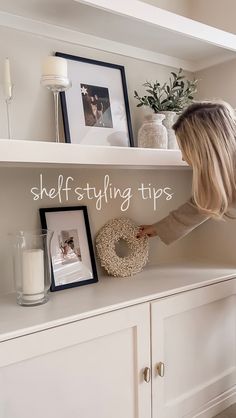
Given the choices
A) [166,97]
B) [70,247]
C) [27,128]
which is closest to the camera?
[27,128]

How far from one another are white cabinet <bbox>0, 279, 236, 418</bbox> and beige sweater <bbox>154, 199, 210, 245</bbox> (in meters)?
0.28

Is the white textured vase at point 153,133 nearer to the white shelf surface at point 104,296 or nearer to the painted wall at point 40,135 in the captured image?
the painted wall at point 40,135

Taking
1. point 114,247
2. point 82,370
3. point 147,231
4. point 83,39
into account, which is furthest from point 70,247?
point 83,39

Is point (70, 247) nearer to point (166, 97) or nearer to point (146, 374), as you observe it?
point (146, 374)

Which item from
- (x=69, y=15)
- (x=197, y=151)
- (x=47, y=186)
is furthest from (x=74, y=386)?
(x=69, y=15)

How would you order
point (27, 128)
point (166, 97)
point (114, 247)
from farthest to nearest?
point (166, 97) → point (114, 247) → point (27, 128)

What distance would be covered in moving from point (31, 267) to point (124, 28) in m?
0.99

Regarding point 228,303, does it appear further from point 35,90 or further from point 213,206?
point 35,90

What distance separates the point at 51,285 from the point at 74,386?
1.23 ft

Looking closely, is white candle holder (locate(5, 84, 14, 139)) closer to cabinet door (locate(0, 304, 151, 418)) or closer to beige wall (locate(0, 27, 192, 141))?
beige wall (locate(0, 27, 192, 141))

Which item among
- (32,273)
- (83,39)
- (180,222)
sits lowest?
(32,273)

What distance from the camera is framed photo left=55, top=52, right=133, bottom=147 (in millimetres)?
1507

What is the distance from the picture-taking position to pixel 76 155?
1282 millimetres

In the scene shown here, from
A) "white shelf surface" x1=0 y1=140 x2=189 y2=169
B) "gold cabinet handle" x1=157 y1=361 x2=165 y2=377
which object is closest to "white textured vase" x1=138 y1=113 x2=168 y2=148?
"white shelf surface" x1=0 y1=140 x2=189 y2=169
